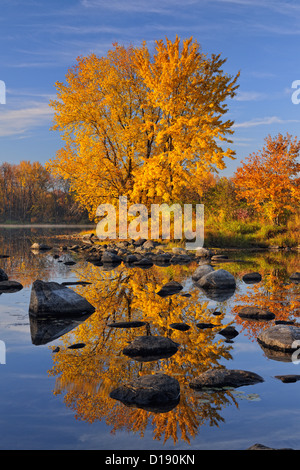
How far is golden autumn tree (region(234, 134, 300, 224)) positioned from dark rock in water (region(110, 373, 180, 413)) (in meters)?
25.4

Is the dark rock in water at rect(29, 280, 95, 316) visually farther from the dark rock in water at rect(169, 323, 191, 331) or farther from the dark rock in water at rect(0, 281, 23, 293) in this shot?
the dark rock in water at rect(0, 281, 23, 293)

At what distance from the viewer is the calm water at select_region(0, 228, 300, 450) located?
3.57 m

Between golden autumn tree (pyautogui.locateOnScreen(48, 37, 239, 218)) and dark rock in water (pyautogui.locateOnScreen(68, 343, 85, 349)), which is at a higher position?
golden autumn tree (pyautogui.locateOnScreen(48, 37, 239, 218))

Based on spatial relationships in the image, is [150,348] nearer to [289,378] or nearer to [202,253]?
[289,378]

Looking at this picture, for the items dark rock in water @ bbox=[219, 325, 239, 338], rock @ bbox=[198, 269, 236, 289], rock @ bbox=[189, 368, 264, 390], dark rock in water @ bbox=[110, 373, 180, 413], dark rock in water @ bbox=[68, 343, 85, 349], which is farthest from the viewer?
rock @ bbox=[198, 269, 236, 289]

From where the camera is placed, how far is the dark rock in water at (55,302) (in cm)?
781

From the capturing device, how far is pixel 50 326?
7.21 meters

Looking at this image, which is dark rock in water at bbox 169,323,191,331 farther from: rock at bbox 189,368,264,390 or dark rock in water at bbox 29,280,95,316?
rock at bbox 189,368,264,390

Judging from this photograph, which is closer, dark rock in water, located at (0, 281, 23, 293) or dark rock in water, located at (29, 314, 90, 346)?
dark rock in water, located at (29, 314, 90, 346)

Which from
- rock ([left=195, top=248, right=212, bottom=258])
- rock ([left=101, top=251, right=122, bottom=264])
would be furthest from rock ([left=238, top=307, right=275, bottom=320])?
rock ([left=195, top=248, right=212, bottom=258])

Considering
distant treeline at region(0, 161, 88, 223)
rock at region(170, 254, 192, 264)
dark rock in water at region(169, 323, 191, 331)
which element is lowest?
rock at region(170, 254, 192, 264)

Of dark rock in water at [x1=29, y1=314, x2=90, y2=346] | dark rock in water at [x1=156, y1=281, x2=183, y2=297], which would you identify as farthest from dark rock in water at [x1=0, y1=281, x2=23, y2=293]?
dark rock in water at [x1=156, y1=281, x2=183, y2=297]

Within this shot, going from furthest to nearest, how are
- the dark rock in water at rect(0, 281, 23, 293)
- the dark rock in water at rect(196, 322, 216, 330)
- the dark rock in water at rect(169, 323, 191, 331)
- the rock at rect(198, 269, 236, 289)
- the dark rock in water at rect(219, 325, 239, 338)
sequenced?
the rock at rect(198, 269, 236, 289) → the dark rock in water at rect(0, 281, 23, 293) → the dark rock in water at rect(196, 322, 216, 330) → the dark rock in water at rect(169, 323, 191, 331) → the dark rock in water at rect(219, 325, 239, 338)

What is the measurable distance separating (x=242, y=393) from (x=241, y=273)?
390 inches
